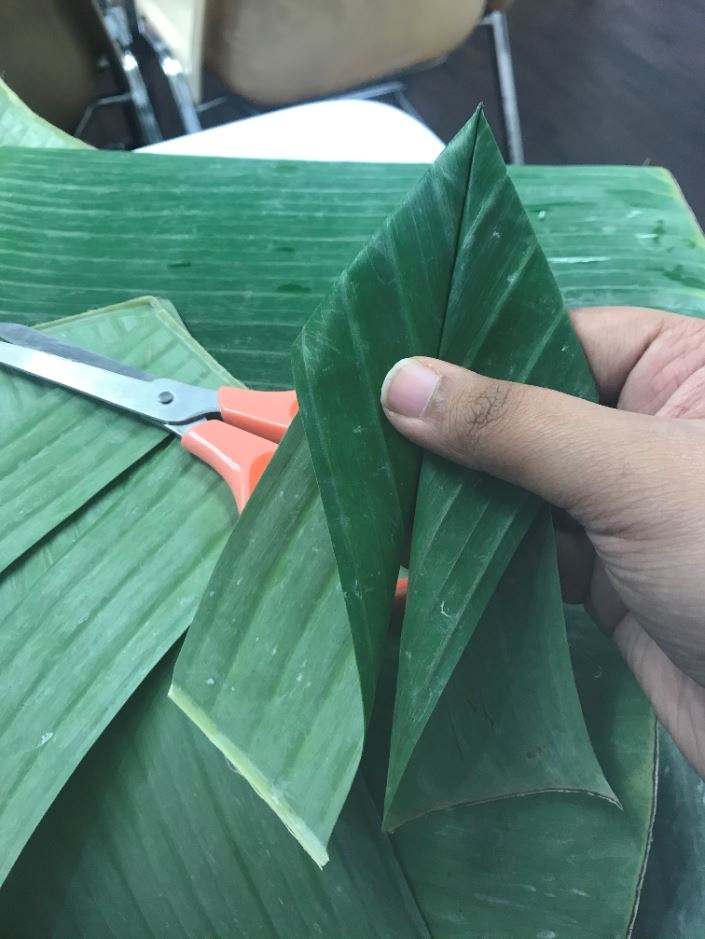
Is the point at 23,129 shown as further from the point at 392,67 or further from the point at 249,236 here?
the point at 392,67

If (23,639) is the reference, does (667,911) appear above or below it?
below

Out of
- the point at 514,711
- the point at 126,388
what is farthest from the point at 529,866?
the point at 126,388

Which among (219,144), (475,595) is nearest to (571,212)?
(219,144)

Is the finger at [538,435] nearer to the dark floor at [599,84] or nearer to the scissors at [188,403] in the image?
the scissors at [188,403]

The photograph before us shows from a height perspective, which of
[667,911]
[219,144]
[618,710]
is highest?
[219,144]

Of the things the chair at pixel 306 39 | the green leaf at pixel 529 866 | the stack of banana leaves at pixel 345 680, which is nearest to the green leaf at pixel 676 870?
the stack of banana leaves at pixel 345 680

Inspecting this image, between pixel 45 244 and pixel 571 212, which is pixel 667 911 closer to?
pixel 571 212
